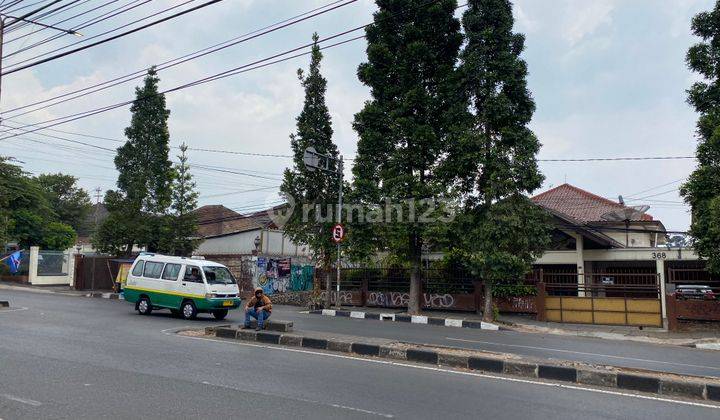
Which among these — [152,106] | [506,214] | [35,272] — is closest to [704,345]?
[506,214]

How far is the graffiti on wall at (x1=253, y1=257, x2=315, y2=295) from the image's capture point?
92.9 ft

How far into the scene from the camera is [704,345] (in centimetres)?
1458

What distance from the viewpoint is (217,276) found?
17469 mm

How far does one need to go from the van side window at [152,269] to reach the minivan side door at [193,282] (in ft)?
3.69

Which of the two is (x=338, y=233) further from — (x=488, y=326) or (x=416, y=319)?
(x=488, y=326)

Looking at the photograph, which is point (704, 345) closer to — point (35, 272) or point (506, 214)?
point (506, 214)

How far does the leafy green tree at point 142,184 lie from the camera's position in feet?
99.0

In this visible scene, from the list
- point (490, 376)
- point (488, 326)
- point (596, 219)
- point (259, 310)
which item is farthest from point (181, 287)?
point (596, 219)

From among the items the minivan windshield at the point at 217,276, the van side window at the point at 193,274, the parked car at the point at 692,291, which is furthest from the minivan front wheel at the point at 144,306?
the parked car at the point at 692,291

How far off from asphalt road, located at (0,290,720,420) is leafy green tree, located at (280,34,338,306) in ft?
43.0

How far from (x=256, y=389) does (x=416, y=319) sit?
1266 cm

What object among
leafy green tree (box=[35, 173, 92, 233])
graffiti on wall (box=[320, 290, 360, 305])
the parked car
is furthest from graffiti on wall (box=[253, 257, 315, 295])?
leafy green tree (box=[35, 173, 92, 233])

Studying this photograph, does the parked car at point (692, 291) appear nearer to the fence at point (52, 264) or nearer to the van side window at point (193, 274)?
the van side window at point (193, 274)

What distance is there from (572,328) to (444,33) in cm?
1204
